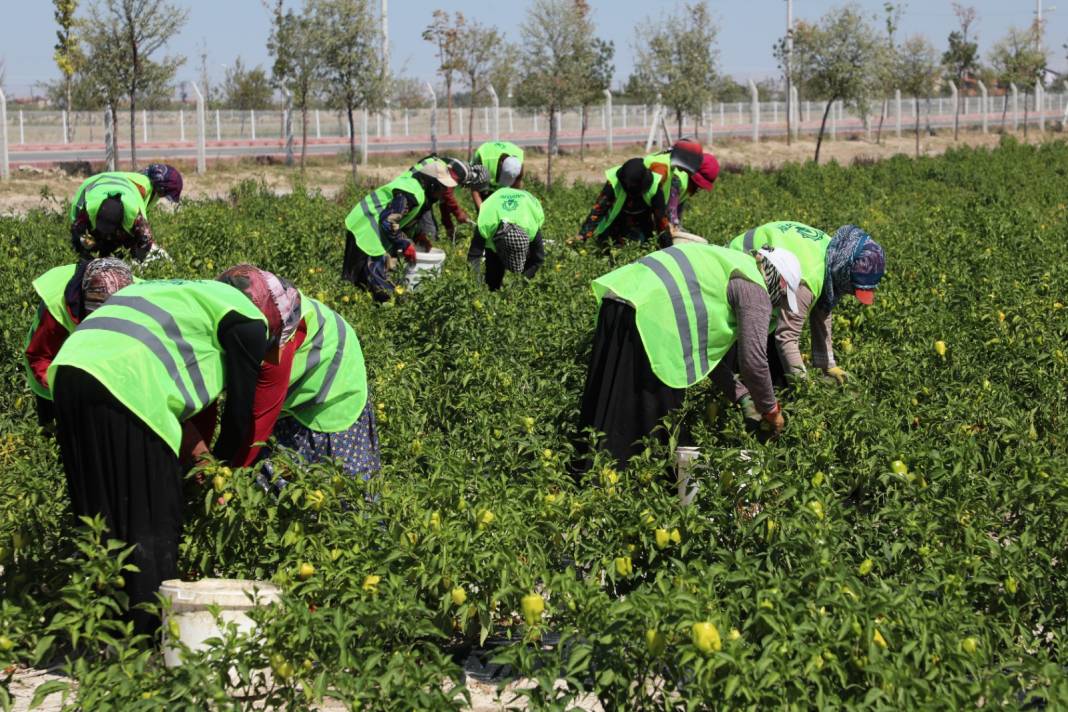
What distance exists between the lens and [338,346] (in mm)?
4270

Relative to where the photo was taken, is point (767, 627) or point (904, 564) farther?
point (904, 564)

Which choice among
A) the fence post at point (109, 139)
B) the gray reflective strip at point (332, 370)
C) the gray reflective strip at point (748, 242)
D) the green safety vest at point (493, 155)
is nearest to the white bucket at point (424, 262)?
the green safety vest at point (493, 155)

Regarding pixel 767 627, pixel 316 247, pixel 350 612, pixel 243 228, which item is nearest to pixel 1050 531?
pixel 767 627

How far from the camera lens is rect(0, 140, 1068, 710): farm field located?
3016 mm

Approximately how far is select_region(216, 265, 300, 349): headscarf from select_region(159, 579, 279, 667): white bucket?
0.74 meters

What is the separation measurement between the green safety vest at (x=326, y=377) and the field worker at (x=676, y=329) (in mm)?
1015

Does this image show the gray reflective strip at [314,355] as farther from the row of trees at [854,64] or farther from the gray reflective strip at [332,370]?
the row of trees at [854,64]

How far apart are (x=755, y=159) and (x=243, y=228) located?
2447 cm

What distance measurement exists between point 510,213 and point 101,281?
398 centimetres

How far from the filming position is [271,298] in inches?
153

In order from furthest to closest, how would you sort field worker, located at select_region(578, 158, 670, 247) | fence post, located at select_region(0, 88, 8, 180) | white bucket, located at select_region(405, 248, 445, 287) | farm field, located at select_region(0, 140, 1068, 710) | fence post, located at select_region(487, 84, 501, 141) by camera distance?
fence post, located at select_region(487, 84, 501, 141)
fence post, located at select_region(0, 88, 8, 180)
field worker, located at select_region(578, 158, 670, 247)
white bucket, located at select_region(405, 248, 445, 287)
farm field, located at select_region(0, 140, 1068, 710)

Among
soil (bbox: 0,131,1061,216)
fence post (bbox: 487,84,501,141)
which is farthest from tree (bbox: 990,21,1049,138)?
fence post (bbox: 487,84,501,141)

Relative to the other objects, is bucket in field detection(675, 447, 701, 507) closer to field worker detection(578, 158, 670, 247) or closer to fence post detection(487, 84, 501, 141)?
field worker detection(578, 158, 670, 247)

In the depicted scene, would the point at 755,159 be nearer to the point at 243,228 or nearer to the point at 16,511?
the point at 243,228
